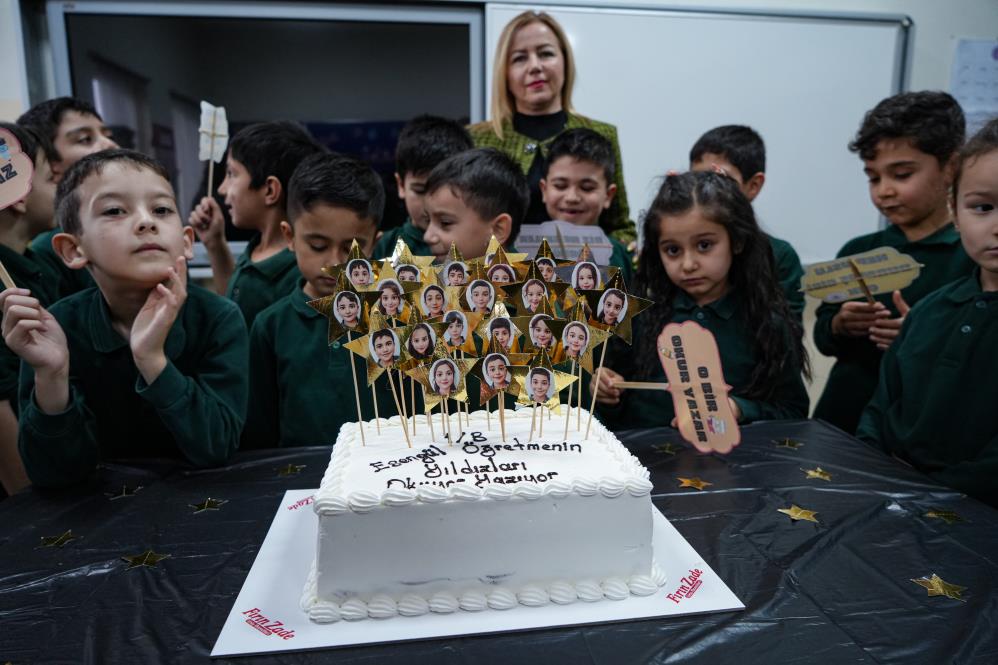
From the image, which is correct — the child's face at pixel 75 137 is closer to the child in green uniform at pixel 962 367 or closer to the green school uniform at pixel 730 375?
the green school uniform at pixel 730 375

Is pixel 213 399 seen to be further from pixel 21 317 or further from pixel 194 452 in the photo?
pixel 21 317

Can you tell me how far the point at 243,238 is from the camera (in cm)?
361

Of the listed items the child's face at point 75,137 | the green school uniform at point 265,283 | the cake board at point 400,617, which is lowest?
the cake board at point 400,617

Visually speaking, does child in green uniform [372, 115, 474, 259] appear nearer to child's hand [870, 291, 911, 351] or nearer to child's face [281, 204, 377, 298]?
child's face [281, 204, 377, 298]

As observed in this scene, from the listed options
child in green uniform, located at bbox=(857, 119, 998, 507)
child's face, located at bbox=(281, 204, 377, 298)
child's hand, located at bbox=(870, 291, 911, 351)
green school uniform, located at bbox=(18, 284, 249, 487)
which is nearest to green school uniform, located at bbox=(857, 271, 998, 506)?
child in green uniform, located at bbox=(857, 119, 998, 507)

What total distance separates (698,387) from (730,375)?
44 centimetres

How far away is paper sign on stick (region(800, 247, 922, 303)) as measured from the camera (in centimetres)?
168

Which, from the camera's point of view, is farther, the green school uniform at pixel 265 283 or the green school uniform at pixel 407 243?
the green school uniform at pixel 407 243

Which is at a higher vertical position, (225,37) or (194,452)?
(225,37)

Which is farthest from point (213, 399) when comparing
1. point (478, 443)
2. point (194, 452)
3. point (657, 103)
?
point (657, 103)

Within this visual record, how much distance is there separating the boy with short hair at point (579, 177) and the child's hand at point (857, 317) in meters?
0.68

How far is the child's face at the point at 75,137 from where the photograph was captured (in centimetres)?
231

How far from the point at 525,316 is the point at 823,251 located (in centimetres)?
344

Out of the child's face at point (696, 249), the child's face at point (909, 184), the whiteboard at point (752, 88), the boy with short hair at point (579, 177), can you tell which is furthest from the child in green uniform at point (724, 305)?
the whiteboard at point (752, 88)
